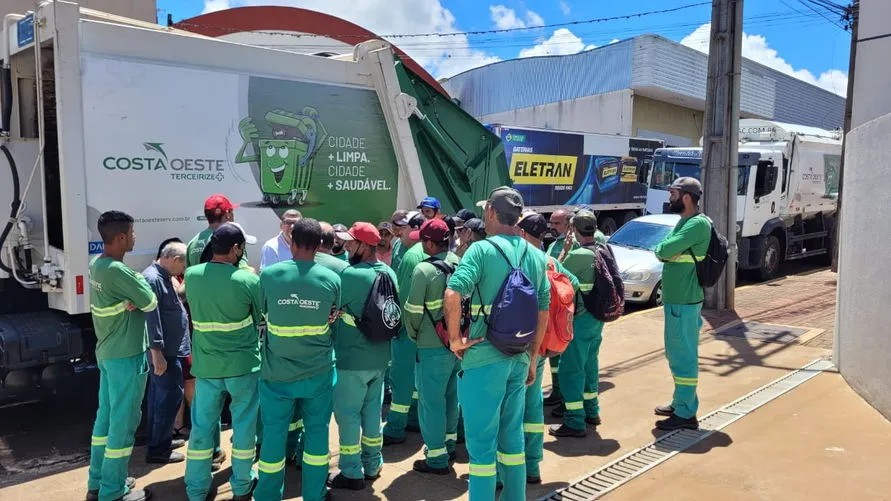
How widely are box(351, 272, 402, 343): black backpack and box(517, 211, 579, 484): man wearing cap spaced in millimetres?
878

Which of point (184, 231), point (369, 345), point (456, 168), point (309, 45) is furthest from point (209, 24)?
point (369, 345)

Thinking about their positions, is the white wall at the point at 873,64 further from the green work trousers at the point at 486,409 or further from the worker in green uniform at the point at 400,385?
the green work trousers at the point at 486,409

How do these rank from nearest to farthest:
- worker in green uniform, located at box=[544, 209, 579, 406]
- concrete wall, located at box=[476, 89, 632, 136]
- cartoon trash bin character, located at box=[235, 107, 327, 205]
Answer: worker in green uniform, located at box=[544, 209, 579, 406] < cartoon trash bin character, located at box=[235, 107, 327, 205] < concrete wall, located at box=[476, 89, 632, 136]

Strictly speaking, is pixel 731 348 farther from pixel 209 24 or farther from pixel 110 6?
pixel 209 24

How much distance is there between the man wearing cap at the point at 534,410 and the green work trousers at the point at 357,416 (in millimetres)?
910

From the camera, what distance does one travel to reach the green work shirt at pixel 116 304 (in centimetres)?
393

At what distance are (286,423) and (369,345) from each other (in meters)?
0.64

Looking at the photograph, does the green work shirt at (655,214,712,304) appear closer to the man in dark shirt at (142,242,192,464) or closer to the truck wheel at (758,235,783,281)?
the man in dark shirt at (142,242,192,464)

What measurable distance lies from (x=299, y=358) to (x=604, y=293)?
2.33 metres

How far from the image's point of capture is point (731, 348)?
783 cm

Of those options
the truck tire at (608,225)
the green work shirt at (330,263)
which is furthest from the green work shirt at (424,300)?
the truck tire at (608,225)

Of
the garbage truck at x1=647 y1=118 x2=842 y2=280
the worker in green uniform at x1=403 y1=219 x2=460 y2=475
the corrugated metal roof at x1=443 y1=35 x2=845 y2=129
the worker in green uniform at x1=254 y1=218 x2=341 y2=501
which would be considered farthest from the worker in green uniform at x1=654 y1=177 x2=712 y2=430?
the corrugated metal roof at x1=443 y1=35 x2=845 y2=129

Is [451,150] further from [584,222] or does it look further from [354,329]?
[354,329]

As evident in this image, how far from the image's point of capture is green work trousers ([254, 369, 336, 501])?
12.4 feet
